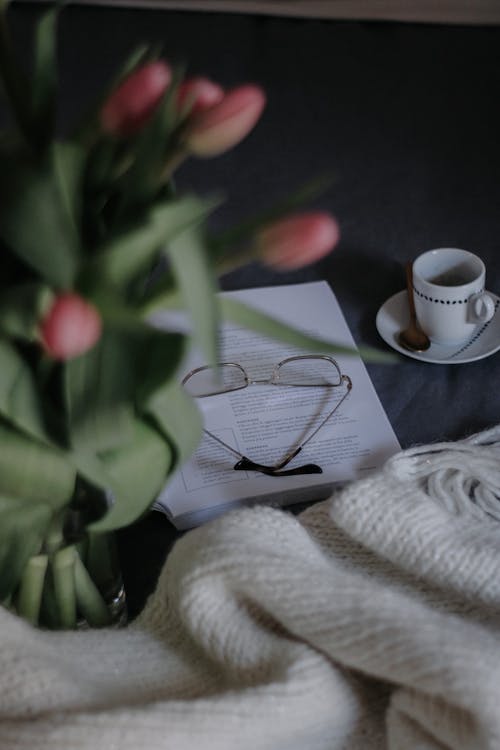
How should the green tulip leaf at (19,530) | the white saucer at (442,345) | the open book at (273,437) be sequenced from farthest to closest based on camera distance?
the white saucer at (442,345)
the open book at (273,437)
the green tulip leaf at (19,530)

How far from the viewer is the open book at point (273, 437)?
616 mm

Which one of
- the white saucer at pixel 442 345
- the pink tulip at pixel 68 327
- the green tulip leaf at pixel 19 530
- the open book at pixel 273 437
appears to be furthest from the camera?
the white saucer at pixel 442 345

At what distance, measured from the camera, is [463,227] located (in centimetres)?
86

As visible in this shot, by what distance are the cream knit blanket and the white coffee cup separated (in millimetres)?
200

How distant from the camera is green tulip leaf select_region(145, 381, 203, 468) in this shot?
1.35ft

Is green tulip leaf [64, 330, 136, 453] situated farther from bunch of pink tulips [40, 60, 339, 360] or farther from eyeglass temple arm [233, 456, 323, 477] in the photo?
eyeglass temple arm [233, 456, 323, 477]

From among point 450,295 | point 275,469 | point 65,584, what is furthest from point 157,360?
point 450,295

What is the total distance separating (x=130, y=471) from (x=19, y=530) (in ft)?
0.21

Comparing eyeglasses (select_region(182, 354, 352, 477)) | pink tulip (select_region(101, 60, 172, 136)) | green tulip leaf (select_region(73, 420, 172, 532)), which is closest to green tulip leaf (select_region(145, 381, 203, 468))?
green tulip leaf (select_region(73, 420, 172, 532))

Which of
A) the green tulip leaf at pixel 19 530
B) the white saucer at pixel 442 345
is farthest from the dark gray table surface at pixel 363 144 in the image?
the green tulip leaf at pixel 19 530

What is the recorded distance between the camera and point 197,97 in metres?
0.37

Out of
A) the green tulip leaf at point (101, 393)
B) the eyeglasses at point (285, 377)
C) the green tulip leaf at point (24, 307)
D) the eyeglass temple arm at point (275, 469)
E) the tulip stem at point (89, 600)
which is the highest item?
the green tulip leaf at point (24, 307)

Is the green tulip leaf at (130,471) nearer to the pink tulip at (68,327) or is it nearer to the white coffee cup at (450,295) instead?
the pink tulip at (68,327)

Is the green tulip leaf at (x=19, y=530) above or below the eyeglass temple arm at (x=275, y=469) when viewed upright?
above
